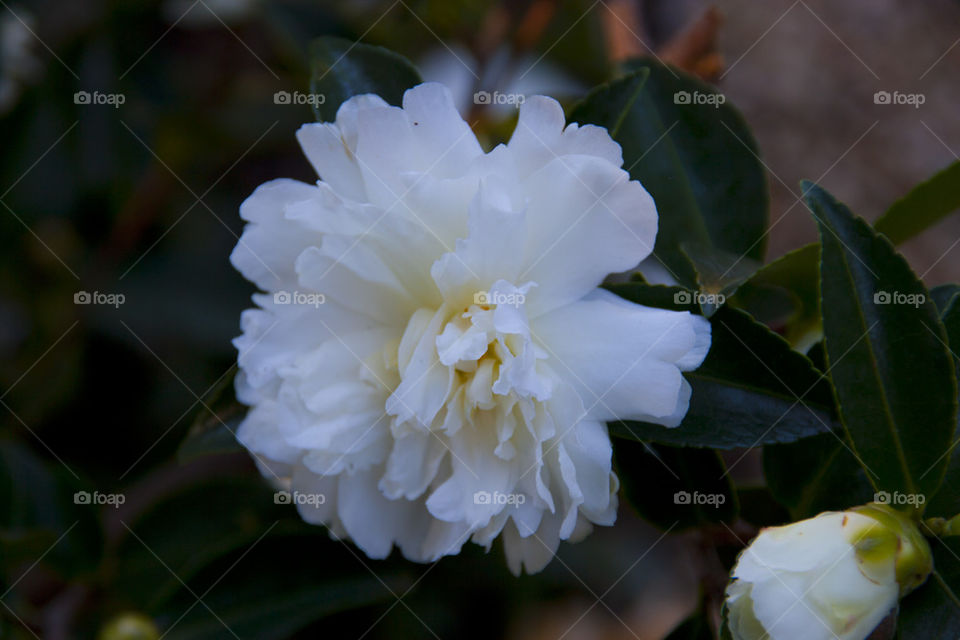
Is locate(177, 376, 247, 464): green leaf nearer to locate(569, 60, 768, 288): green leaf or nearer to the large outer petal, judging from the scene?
the large outer petal

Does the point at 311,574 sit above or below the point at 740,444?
below

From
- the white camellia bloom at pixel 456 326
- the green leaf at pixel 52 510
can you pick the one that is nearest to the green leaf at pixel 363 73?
the white camellia bloom at pixel 456 326

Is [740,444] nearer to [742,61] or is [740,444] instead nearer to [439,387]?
[439,387]

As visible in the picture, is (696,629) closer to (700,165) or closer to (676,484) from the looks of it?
(676,484)

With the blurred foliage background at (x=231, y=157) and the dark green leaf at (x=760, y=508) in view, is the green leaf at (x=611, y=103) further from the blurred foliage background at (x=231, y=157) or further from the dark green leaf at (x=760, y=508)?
the blurred foliage background at (x=231, y=157)

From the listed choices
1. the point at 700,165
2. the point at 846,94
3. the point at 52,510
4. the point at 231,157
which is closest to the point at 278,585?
the point at 52,510

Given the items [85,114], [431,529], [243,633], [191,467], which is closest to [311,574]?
[243,633]
